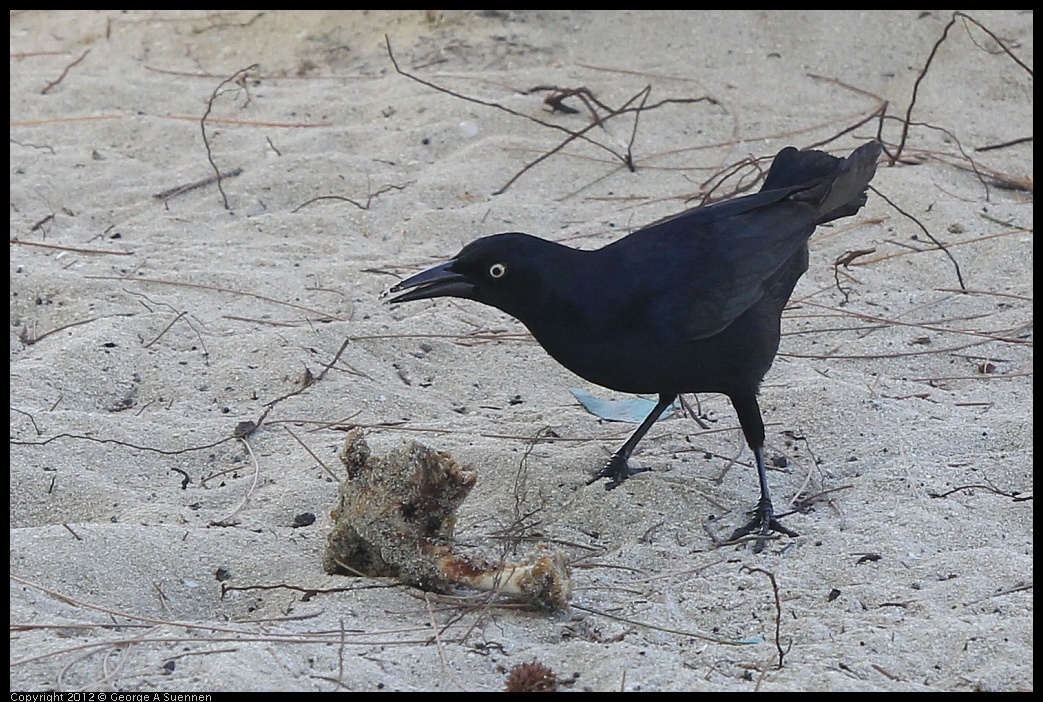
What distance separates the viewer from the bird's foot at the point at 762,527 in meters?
3.46

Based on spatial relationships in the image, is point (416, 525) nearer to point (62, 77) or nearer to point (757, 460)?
point (757, 460)

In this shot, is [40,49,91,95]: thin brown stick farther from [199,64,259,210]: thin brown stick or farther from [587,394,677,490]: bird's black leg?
[587,394,677,490]: bird's black leg

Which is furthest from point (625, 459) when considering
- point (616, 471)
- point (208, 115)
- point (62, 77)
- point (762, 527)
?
point (62, 77)

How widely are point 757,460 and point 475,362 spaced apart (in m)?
1.23

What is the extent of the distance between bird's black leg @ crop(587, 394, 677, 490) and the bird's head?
0.58 m

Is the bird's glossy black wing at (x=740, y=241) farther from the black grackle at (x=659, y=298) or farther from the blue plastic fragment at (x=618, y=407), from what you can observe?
the blue plastic fragment at (x=618, y=407)

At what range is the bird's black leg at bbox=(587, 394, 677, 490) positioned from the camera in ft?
12.5

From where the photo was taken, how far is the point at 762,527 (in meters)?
3.53

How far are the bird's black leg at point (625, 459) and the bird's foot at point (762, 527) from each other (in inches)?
16.8

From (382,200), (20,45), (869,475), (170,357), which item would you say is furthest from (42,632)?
(20,45)

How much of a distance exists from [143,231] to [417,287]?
2.42 meters

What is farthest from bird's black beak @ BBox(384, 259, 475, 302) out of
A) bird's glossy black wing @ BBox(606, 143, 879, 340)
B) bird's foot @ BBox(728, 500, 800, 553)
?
bird's foot @ BBox(728, 500, 800, 553)
